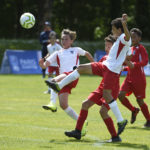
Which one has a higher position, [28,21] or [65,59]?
[28,21]

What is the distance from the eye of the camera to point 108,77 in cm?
785

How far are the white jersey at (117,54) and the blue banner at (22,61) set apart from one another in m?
18.9

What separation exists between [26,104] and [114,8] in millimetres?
29656

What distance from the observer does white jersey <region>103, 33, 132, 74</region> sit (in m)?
7.87

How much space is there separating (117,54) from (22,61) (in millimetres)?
19069

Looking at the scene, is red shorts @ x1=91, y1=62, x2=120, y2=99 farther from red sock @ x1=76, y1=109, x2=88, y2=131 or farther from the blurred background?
the blurred background

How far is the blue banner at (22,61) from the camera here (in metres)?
26.6

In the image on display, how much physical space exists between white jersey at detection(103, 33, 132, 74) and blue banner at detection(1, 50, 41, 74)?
18.9 meters

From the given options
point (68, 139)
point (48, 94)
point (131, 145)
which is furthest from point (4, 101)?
point (131, 145)

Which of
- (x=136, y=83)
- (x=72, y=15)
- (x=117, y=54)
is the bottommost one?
(x=72, y=15)

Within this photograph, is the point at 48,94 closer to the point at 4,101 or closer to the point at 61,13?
the point at 4,101

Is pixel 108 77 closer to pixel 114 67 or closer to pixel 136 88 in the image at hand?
pixel 114 67

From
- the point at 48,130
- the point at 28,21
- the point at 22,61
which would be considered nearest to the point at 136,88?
the point at 48,130

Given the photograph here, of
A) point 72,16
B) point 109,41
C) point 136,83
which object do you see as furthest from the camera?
point 72,16
